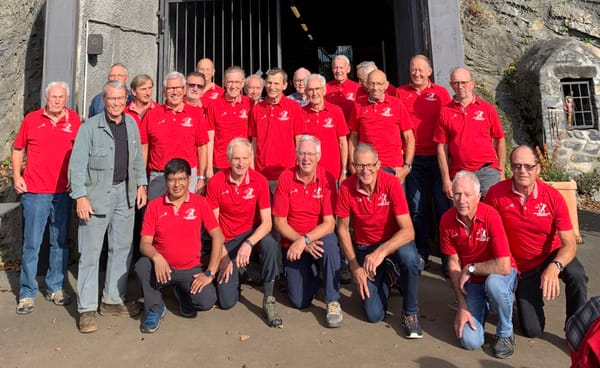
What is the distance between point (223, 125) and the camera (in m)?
4.51

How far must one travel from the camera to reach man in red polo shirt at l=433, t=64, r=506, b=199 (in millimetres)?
4160

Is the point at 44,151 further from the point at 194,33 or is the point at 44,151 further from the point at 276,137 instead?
the point at 194,33

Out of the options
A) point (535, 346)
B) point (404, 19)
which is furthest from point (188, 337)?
point (404, 19)

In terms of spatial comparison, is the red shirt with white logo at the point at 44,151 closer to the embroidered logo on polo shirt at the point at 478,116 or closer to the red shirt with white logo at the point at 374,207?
the red shirt with white logo at the point at 374,207

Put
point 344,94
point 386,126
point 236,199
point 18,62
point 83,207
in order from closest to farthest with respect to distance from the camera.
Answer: point 83,207, point 236,199, point 386,126, point 344,94, point 18,62

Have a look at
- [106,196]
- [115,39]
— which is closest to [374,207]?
[106,196]

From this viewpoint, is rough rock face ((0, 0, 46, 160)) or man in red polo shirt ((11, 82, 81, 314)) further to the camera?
rough rock face ((0, 0, 46, 160))

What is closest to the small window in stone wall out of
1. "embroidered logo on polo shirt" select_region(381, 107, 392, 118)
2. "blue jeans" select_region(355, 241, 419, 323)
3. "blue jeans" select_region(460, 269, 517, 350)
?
"embroidered logo on polo shirt" select_region(381, 107, 392, 118)

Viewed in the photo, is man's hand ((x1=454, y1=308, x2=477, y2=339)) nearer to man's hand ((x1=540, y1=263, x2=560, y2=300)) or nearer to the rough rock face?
man's hand ((x1=540, y1=263, x2=560, y2=300))

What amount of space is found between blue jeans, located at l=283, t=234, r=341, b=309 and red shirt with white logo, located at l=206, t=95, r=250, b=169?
1.42 meters

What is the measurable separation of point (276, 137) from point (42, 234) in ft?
7.72

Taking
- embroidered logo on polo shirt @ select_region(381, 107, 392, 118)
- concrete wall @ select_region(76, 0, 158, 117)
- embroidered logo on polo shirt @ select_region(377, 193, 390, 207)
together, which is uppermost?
concrete wall @ select_region(76, 0, 158, 117)

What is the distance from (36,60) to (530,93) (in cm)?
939

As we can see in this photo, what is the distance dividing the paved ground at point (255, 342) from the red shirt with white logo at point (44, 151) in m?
1.11
